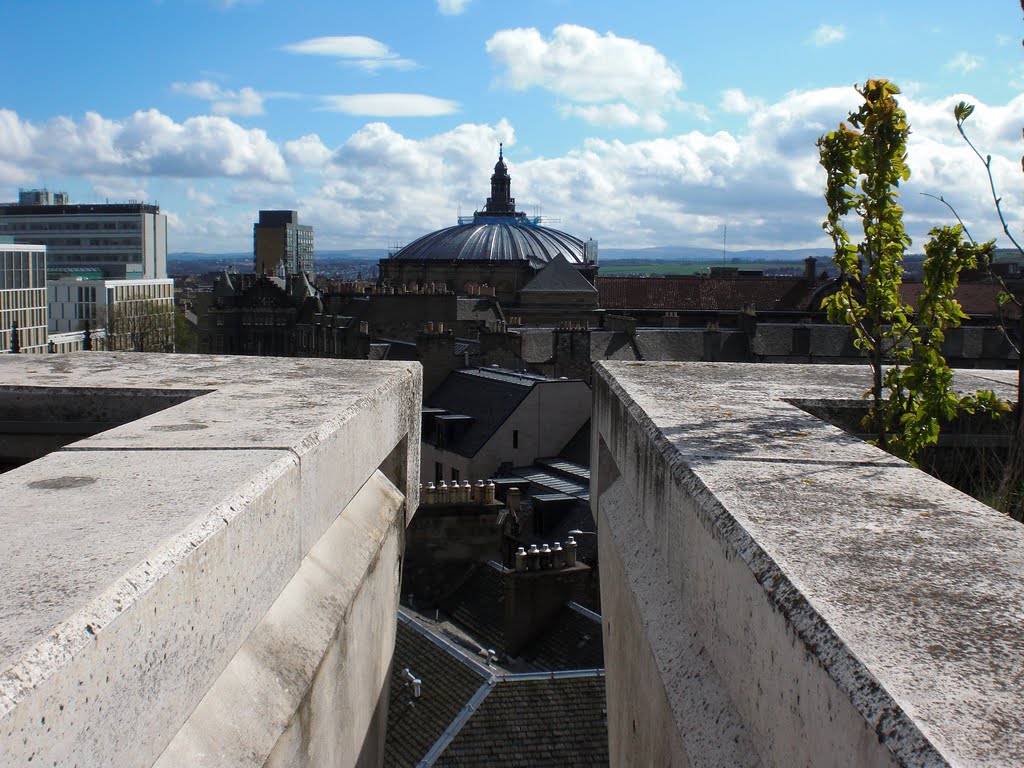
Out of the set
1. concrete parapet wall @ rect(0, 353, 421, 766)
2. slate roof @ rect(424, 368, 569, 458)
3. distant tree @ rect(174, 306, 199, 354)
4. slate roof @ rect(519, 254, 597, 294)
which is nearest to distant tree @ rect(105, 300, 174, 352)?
distant tree @ rect(174, 306, 199, 354)

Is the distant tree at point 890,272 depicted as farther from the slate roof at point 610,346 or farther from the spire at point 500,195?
the spire at point 500,195

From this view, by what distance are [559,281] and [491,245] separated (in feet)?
62.5

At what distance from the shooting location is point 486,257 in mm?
77562

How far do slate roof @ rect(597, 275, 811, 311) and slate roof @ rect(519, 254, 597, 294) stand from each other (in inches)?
86.8

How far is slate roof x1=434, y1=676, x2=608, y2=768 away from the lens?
1146cm

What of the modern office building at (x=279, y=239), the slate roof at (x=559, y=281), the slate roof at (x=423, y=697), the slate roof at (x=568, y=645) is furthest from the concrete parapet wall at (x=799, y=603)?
the modern office building at (x=279, y=239)

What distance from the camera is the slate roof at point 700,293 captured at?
6134cm

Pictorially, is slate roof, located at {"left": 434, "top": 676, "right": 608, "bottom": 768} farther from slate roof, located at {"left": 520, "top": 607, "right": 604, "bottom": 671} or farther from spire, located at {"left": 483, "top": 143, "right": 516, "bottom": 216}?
spire, located at {"left": 483, "top": 143, "right": 516, "bottom": 216}

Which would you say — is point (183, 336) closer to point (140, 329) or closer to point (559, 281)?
point (140, 329)

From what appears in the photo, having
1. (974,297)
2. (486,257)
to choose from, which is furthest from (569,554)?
(486,257)

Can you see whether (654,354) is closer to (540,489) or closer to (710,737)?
(540,489)

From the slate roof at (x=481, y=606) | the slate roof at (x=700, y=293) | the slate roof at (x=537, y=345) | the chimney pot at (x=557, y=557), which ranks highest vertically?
the slate roof at (x=700, y=293)

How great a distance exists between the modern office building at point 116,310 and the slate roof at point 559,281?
2120cm

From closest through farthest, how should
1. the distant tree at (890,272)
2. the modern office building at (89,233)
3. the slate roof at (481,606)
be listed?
the distant tree at (890,272) < the slate roof at (481,606) < the modern office building at (89,233)
